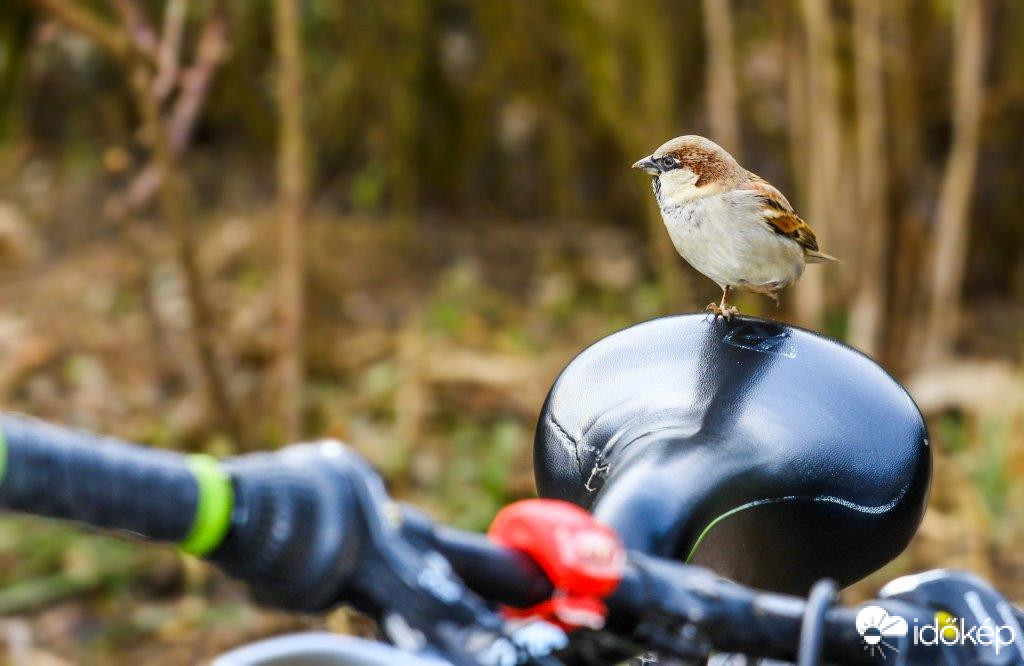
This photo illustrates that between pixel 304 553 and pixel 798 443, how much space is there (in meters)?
0.73

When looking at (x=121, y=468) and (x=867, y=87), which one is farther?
(x=867, y=87)

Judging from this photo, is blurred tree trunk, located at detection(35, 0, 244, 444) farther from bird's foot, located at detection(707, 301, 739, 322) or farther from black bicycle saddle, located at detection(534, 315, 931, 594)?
black bicycle saddle, located at detection(534, 315, 931, 594)

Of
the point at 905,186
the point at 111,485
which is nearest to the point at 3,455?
the point at 111,485

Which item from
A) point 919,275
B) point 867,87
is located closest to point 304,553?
point 867,87

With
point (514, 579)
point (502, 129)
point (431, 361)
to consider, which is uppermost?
point (514, 579)

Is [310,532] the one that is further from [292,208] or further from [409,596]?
[292,208]

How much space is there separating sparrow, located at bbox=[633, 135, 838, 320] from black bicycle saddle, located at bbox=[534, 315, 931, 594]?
1.11ft

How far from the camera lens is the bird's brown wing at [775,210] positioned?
2.04 m

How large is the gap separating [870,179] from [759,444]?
3.37 m

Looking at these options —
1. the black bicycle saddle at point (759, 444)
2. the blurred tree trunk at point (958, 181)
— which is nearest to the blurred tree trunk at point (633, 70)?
the blurred tree trunk at point (958, 181)

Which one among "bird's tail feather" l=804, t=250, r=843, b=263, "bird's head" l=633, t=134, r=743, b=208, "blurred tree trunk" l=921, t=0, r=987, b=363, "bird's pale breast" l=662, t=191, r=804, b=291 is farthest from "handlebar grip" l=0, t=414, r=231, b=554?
"blurred tree trunk" l=921, t=0, r=987, b=363

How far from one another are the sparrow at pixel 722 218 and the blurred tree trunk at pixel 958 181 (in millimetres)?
2839

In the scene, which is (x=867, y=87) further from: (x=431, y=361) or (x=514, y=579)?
(x=514, y=579)

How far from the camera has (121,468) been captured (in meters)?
0.73
